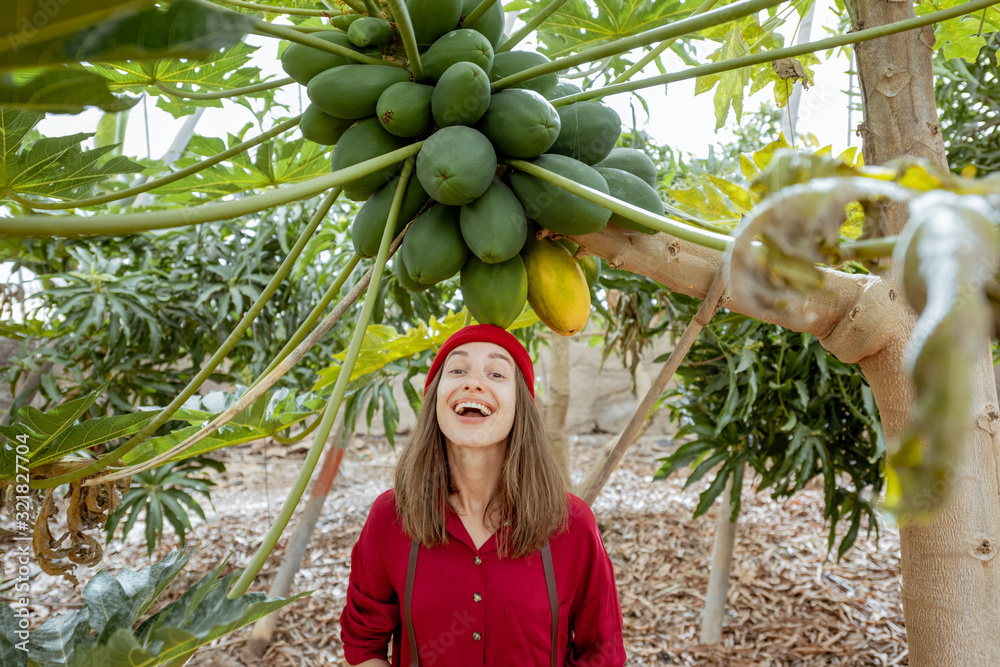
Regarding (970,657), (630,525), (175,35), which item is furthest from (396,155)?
(630,525)

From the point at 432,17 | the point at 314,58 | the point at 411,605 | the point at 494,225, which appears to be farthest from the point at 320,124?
the point at 411,605

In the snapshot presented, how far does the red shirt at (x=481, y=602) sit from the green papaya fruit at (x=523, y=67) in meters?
0.84

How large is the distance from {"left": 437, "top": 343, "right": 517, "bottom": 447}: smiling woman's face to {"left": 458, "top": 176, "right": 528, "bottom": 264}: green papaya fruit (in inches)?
18.8

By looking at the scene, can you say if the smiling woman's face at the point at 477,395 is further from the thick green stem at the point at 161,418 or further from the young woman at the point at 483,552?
the thick green stem at the point at 161,418

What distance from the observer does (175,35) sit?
1.56ft

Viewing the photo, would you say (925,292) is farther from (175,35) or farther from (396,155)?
(396,155)

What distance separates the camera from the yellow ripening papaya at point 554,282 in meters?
1.00

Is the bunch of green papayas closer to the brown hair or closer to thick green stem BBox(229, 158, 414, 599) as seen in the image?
thick green stem BBox(229, 158, 414, 599)

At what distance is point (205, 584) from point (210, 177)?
2.99 ft

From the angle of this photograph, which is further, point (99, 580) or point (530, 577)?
point (530, 577)

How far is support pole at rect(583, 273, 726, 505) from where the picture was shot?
1.07 m

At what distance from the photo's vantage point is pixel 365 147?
920 mm

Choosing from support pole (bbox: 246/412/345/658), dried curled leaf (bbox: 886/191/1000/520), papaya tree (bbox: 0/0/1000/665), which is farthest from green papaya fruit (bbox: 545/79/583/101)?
support pole (bbox: 246/412/345/658)

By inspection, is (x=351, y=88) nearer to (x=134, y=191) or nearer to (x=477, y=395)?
(x=134, y=191)
